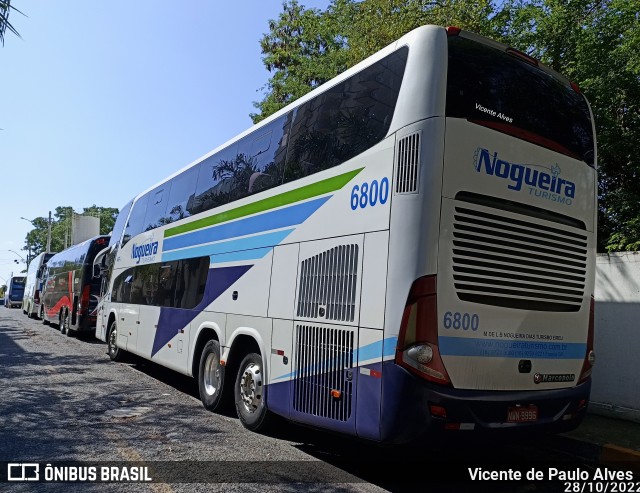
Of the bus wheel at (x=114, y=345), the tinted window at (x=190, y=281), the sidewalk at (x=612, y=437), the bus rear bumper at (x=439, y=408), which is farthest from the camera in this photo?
the bus wheel at (x=114, y=345)

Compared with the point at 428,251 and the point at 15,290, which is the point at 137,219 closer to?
the point at 428,251

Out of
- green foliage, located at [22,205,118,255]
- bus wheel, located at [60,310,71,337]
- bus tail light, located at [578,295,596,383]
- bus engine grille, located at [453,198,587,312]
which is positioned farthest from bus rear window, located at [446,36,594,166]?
green foliage, located at [22,205,118,255]

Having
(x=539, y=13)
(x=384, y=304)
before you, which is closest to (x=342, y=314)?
(x=384, y=304)

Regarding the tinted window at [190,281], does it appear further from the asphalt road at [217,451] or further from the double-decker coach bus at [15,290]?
the double-decker coach bus at [15,290]

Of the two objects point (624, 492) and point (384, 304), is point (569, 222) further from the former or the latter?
point (624, 492)

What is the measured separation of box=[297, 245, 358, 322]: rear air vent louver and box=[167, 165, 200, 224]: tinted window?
14.0 feet

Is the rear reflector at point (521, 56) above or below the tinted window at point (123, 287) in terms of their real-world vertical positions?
above

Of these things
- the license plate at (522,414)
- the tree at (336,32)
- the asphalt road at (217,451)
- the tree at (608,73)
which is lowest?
the asphalt road at (217,451)

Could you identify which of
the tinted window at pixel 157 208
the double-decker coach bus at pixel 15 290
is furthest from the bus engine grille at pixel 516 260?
the double-decker coach bus at pixel 15 290

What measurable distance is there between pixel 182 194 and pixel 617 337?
747 centimetres

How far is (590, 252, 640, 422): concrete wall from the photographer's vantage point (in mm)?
7379

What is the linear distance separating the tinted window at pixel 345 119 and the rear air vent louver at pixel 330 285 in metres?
1.01

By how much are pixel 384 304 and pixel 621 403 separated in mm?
5106

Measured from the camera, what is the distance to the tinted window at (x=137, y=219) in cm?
1177
